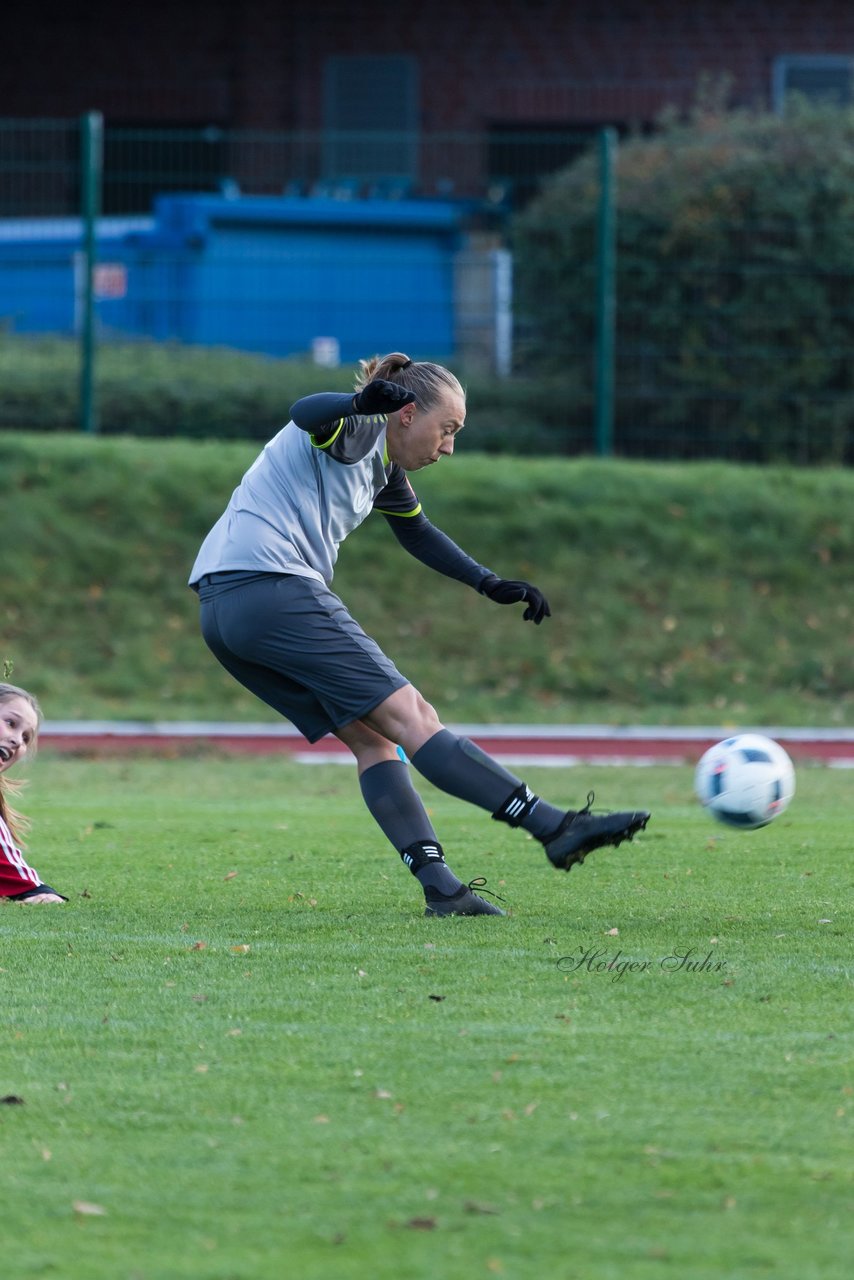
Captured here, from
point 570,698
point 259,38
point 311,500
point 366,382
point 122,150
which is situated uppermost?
point 259,38

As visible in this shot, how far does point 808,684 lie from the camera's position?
1514 centimetres

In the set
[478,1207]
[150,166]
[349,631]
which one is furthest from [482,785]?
[150,166]

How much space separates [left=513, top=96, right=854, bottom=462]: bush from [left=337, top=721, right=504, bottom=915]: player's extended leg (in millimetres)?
11698

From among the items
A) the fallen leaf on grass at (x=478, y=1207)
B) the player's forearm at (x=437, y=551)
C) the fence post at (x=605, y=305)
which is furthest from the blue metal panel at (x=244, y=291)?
the fallen leaf on grass at (x=478, y=1207)

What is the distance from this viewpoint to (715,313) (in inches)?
690

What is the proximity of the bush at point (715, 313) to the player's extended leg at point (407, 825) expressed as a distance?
38.4 ft

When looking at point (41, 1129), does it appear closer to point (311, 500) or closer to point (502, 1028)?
point (502, 1028)

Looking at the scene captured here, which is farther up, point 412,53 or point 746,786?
point 412,53

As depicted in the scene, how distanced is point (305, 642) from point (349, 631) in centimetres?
15

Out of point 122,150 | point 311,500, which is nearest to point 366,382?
point 311,500

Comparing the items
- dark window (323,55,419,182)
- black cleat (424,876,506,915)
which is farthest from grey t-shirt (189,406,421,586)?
dark window (323,55,419,182)

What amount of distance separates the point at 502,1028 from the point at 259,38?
967 inches

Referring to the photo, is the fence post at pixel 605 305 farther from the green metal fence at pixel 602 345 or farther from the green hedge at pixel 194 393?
the green hedge at pixel 194 393
